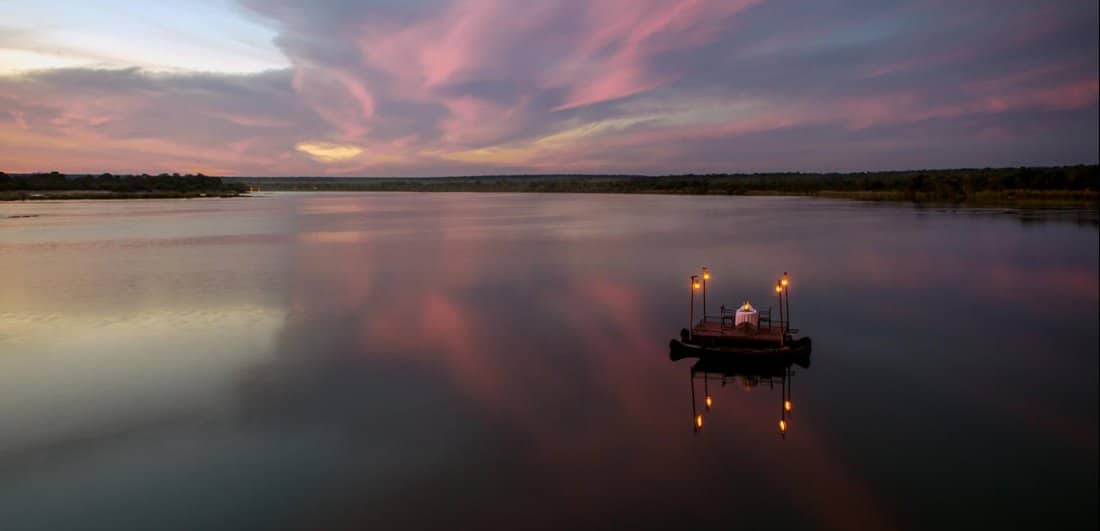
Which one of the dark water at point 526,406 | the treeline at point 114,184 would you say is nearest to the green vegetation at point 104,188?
the treeline at point 114,184

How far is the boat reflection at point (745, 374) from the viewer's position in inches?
526

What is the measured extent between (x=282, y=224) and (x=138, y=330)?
4870 cm

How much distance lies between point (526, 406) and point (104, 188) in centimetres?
15162

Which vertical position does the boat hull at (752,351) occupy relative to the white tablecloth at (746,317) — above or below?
below

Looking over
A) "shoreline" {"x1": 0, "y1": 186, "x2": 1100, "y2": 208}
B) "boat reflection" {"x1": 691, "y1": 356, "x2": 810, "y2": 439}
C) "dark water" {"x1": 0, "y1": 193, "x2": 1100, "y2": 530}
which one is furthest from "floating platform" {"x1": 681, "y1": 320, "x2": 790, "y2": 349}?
"shoreline" {"x1": 0, "y1": 186, "x2": 1100, "y2": 208}

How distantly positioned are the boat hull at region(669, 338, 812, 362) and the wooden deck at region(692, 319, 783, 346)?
115mm

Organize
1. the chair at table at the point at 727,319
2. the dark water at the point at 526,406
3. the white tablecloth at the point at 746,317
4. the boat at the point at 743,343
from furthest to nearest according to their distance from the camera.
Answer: the chair at table at the point at 727,319
the white tablecloth at the point at 746,317
the boat at the point at 743,343
the dark water at the point at 526,406

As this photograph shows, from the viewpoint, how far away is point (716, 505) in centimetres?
924

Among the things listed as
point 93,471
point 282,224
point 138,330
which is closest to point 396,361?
point 93,471

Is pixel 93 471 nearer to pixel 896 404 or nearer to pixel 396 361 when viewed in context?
pixel 396 361

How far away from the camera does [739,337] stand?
15.6 m

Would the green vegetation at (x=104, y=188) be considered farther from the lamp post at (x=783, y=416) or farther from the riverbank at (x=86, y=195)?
the lamp post at (x=783, y=416)

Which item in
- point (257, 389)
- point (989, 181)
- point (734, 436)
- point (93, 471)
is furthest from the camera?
point (989, 181)

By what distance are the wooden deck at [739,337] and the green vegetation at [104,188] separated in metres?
136
